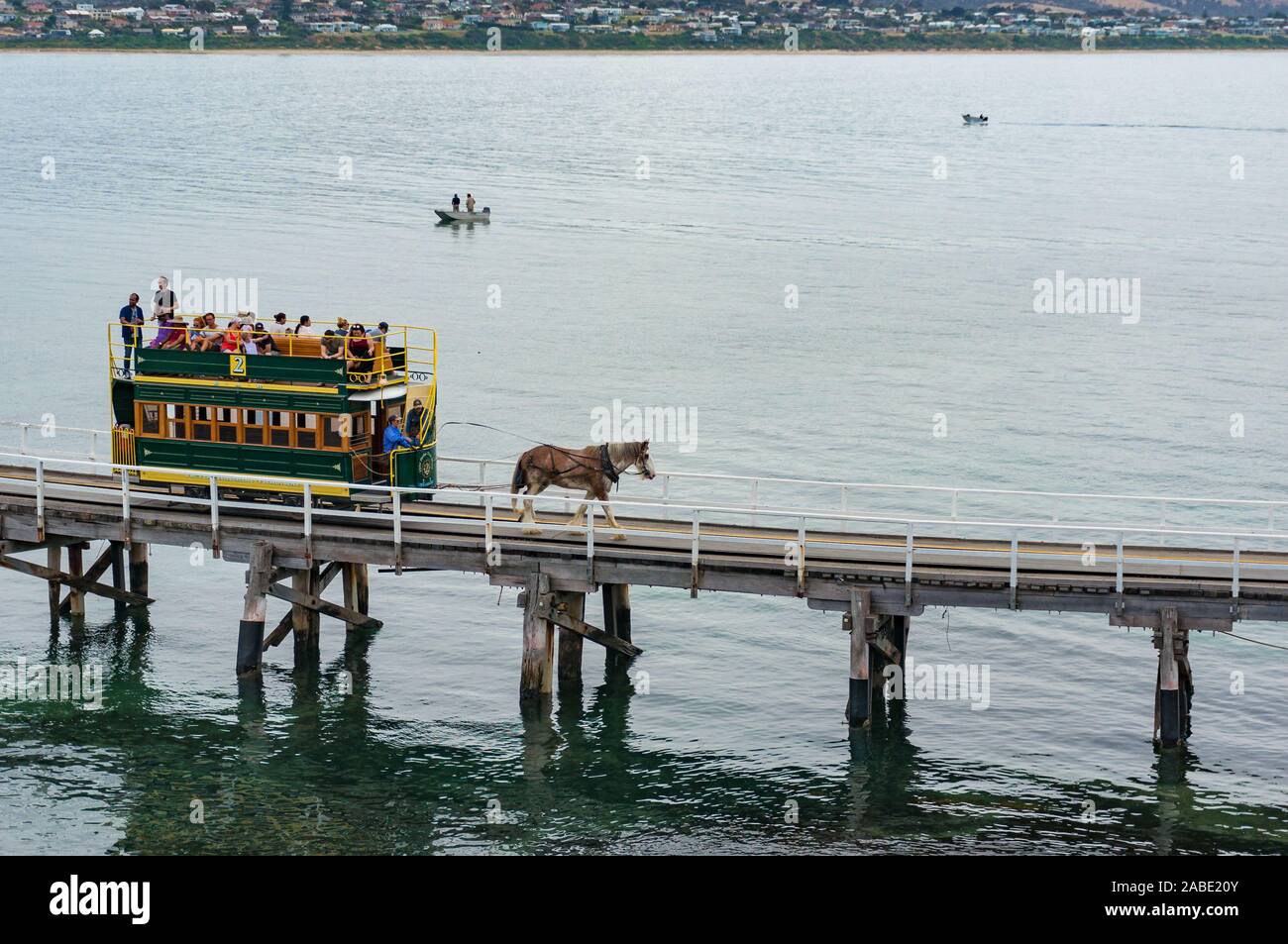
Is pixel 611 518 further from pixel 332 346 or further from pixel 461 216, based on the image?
pixel 461 216

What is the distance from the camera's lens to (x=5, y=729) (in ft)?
113

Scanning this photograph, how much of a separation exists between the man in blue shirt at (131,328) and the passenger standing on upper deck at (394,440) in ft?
18.5

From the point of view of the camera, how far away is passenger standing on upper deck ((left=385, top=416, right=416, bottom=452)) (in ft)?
114

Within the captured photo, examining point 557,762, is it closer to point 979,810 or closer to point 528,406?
point 979,810

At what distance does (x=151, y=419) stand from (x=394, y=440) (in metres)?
5.19

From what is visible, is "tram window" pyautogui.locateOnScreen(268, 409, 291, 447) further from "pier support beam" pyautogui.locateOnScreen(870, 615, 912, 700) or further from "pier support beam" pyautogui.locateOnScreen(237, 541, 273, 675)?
"pier support beam" pyautogui.locateOnScreen(870, 615, 912, 700)

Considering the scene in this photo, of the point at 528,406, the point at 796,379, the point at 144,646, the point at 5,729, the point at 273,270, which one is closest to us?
the point at 5,729

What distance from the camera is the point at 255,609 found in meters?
35.2

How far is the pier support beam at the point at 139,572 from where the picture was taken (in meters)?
41.9

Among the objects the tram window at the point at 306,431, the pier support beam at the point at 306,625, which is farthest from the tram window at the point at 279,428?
the pier support beam at the point at 306,625

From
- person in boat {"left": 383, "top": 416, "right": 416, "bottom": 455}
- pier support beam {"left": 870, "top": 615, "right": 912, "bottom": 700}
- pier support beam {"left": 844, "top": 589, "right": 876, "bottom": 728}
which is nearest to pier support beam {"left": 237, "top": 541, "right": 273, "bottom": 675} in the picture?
person in boat {"left": 383, "top": 416, "right": 416, "bottom": 455}

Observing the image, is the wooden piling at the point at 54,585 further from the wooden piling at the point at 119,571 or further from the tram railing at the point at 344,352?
the tram railing at the point at 344,352

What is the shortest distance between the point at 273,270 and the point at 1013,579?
66.2 metres

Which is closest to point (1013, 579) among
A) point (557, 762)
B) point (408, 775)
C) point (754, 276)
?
point (557, 762)
